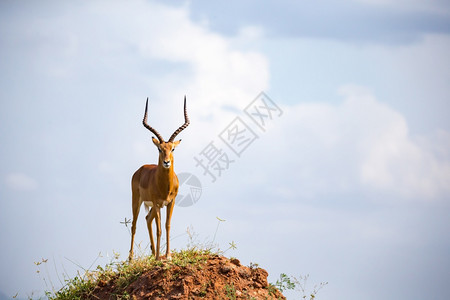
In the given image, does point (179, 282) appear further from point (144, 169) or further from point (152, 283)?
point (144, 169)

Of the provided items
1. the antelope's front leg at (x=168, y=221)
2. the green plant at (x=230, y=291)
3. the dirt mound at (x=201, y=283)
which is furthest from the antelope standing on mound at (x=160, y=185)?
the green plant at (x=230, y=291)

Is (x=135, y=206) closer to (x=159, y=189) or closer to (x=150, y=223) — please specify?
(x=150, y=223)

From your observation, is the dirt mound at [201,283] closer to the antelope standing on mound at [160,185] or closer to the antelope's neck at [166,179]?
the antelope standing on mound at [160,185]

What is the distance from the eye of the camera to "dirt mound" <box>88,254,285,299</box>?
11.2 m

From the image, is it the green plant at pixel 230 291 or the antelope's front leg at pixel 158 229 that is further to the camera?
the antelope's front leg at pixel 158 229

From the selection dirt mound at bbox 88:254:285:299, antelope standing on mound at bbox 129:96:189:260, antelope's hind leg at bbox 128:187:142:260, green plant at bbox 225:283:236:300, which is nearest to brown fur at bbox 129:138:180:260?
antelope standing on mound at bbox 129:96:189:260

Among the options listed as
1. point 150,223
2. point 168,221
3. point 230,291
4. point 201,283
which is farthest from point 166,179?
point 230,291

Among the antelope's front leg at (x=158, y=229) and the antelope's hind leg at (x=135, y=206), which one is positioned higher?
the antelope's hind leg at (x=135, y=206)

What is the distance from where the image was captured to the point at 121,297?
38.2 ft

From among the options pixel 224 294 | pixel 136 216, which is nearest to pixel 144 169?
Answer: pixel 136 216

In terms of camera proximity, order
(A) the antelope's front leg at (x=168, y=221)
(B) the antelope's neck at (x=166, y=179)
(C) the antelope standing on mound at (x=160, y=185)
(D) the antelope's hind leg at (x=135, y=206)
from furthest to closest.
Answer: (D) the antelope's hind leg at (x=135, y=206)
(B) the antelope's neck at (x=166, y=179)
(C) the antelope standing on mound at (x=160, y=185)
(A) the antelope's front leg at (x=168, y=221)

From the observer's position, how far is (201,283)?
11.3 metres

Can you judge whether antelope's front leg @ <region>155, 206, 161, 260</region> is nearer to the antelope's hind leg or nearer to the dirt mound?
the dirt mound

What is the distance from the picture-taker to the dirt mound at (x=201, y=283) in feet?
36.7
